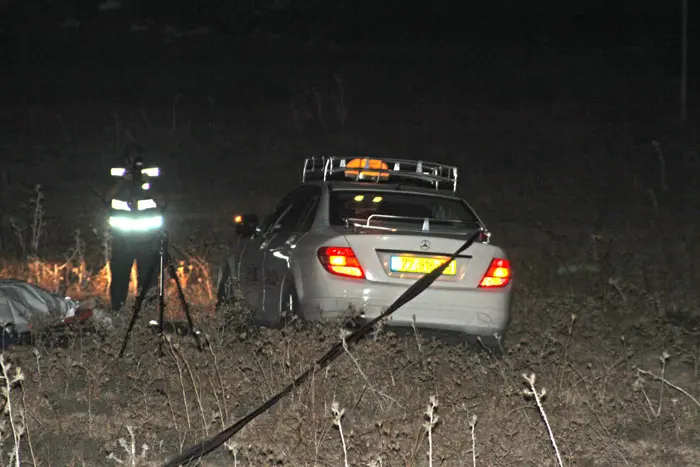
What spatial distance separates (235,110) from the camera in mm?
34344

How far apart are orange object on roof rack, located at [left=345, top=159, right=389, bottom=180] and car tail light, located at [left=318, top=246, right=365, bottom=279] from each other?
1.38 m

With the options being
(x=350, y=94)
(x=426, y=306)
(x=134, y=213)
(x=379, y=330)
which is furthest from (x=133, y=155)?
(x=350, y=94)

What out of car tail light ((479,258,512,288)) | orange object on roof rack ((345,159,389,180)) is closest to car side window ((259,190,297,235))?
orange object on roof rack ((345,159,389,180))

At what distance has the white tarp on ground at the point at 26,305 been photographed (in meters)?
10.1

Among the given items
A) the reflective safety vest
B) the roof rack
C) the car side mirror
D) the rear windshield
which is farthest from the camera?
the reflective safety vest

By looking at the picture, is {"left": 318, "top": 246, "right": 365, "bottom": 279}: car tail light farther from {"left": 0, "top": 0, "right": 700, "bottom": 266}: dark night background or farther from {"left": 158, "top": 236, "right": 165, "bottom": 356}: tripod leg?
{"left": 0, "top": 0, "right": 700, "bottom": 266}: dark night background

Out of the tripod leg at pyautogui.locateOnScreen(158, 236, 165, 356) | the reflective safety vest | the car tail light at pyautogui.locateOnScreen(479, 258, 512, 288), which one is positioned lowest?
the reflective safety vest

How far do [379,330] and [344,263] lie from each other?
1116 mm

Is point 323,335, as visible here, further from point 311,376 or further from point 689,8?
point 689,8

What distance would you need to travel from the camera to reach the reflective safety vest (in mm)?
11656

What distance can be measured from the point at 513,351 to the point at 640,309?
4.35 meters

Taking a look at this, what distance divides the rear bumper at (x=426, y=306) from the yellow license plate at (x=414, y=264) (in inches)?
5.3

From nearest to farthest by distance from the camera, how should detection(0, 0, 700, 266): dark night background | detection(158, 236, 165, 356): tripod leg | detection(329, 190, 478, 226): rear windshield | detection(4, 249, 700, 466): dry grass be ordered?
1. detection(4, 249, 700, 466): dry grass
2. detection(158, 236, 165, 356): tripod leg
3. detection(329, 190, 478, 226): rear windshield
4. detection(0, 0, 700, 266): dark night background

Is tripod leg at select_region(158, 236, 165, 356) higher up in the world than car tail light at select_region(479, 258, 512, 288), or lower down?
lower down
